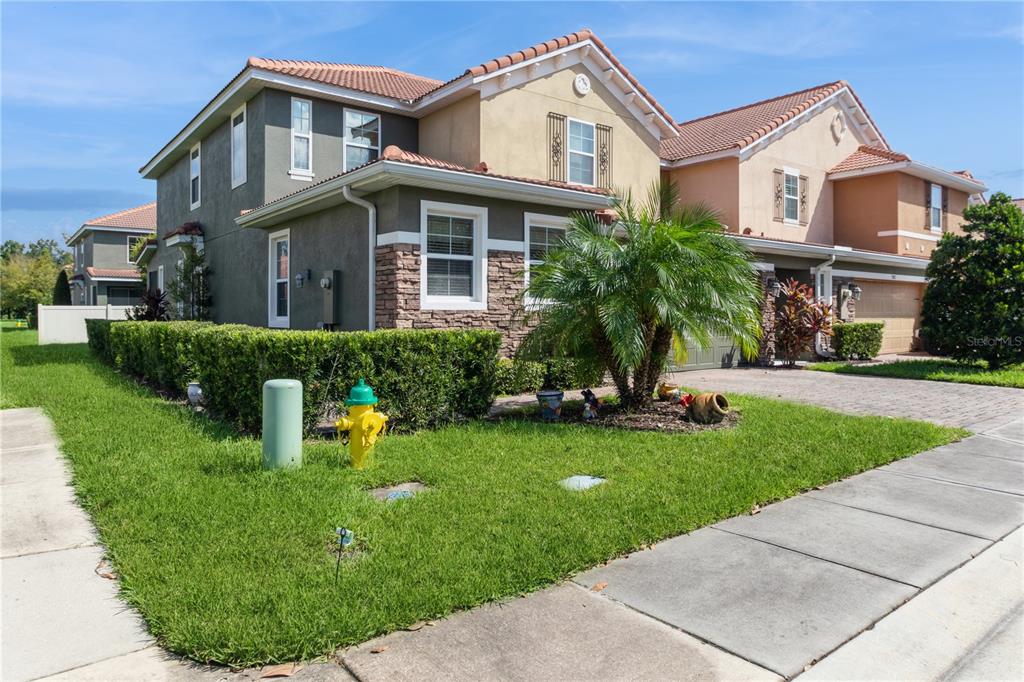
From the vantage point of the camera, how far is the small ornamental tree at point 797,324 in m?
16.7

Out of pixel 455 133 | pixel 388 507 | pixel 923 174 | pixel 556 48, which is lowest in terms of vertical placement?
pixel 388 507

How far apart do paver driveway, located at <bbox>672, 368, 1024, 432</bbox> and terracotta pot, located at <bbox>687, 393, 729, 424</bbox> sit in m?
2.61

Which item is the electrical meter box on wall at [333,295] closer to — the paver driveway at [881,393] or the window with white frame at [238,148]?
the window with white frame at [238,148]

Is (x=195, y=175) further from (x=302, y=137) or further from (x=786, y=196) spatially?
(x=786, y=196)

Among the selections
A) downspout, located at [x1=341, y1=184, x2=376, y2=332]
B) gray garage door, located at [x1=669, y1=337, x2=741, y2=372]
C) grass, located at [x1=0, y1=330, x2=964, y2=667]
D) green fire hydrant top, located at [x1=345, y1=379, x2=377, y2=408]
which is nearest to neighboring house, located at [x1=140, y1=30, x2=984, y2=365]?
downspout, located at [x1=341, y1=184, x2=376, y2=332]

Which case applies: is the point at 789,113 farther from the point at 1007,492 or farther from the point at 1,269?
the point at 1,269

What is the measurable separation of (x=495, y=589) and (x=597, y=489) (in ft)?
6.54

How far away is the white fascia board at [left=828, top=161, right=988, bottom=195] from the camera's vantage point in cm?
2084

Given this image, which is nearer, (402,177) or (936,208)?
(402,177)

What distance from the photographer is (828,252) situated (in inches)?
711

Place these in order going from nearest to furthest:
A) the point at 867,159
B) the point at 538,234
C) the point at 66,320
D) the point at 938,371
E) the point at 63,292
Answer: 1. the point at 538,234
2. the point at 938,371
3. the point at 867,159
4. the point at 66,320
5. the point at 63,292

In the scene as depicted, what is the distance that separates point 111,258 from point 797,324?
3532 centimetres

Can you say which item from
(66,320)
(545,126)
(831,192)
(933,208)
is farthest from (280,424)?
(66,320)

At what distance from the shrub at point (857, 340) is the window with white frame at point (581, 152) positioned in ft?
26.4
